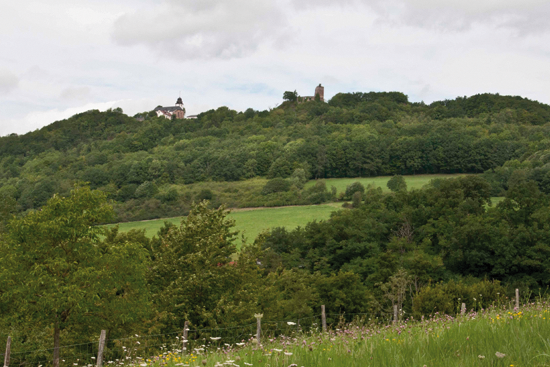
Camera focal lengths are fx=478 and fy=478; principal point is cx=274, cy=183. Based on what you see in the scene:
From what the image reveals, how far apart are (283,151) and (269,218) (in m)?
53.3

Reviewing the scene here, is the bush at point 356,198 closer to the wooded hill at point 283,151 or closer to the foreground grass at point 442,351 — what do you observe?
the wooded hill at point 283,151

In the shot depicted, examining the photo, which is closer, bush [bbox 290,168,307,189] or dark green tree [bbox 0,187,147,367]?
dark green tree [bbox 0,187,147,367]

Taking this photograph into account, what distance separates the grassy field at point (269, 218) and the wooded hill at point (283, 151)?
764cm

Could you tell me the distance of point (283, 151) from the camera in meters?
130

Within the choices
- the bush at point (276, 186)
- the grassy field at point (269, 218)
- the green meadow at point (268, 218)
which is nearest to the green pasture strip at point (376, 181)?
the green meadow at point (268, 218)

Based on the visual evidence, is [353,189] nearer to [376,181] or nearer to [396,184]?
[396,184]

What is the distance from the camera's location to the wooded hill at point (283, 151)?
110375mm

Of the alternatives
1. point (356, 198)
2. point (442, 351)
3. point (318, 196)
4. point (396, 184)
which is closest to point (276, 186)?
point (318, 196)

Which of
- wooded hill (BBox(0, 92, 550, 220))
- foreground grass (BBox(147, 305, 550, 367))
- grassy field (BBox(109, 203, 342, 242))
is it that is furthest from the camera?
wooded hill (BBox(0, 92, 550, 220))

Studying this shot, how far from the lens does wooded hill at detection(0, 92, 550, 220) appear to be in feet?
362

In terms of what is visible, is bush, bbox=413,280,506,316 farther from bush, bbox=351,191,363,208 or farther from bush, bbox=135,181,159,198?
bush, bbox=135,181,159,198

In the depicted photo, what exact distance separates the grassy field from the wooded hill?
7636 millimetres

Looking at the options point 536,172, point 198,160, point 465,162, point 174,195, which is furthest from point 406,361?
point 198,160

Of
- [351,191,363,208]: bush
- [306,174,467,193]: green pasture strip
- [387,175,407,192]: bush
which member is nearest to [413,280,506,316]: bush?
[351,191,363,208]: bush
